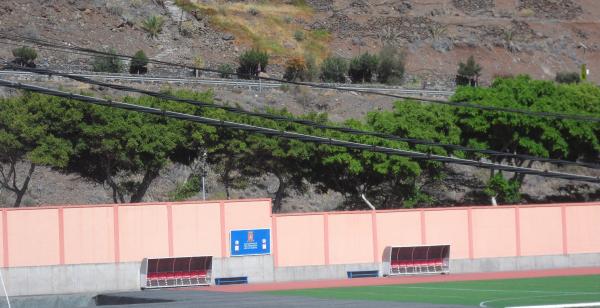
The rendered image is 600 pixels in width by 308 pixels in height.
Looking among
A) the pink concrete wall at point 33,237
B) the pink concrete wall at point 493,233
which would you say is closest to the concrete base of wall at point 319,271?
the pink concrete wall at point 493,233

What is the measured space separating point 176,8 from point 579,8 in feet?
201

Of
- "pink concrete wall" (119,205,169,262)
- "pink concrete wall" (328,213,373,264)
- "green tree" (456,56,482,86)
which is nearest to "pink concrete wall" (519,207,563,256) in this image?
"pink concrete wall" (328,213,373,264)

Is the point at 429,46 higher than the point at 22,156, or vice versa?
the point at 429,46

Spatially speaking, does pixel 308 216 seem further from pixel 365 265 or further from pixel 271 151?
pixel 271 151

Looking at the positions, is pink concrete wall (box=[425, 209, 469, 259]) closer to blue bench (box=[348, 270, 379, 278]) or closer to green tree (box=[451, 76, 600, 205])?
blue bench (box=[348, 270, 379, 278])

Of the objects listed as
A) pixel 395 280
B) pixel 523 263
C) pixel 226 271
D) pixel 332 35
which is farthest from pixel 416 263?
pixel 332 35

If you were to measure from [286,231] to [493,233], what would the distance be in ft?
33.1

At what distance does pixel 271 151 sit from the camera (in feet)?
183

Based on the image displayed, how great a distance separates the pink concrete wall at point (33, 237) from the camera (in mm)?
37156

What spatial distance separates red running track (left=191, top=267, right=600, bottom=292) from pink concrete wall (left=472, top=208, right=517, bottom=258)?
1745 millimetres

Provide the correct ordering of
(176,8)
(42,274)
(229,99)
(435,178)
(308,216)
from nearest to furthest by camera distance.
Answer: (42,274) → (308,216) → (435,178) → (229,99) → (176,8)

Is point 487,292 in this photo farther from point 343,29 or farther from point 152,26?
point 343,29

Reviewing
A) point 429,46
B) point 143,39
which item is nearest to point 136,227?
point 143,39

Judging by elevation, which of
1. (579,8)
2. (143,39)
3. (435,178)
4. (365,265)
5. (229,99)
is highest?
(579,8)
